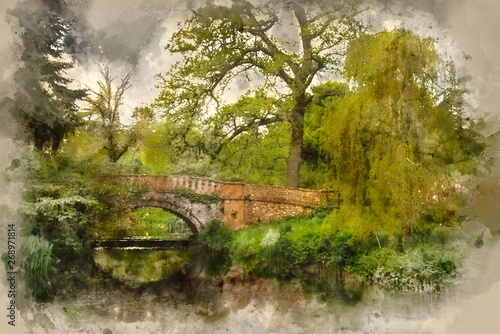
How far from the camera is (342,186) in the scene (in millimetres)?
6426

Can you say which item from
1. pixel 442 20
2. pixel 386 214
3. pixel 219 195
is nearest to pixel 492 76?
pixel 442 20

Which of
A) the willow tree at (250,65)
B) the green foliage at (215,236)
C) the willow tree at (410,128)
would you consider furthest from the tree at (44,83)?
the willow tree at (410,128)

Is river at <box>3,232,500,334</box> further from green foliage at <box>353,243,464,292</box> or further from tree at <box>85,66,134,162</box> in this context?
tree at <box>85,66,134,162</box>

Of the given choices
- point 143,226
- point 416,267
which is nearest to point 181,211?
point 143,226

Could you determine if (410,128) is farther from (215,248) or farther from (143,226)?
(143,226)

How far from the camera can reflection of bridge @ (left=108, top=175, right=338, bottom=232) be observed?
7211mm

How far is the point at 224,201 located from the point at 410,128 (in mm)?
3275

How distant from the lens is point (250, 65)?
24.1ft

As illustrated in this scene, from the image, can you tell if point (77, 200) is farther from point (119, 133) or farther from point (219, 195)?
point (219, 195)

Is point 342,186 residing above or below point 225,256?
above

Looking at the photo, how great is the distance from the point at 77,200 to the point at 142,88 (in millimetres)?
1851

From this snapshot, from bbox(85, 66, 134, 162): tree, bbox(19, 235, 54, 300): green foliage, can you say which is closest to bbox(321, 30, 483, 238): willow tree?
bbox(85, 66, 134, 162): tree

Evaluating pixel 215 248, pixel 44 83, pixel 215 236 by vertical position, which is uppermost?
pixel 44 83

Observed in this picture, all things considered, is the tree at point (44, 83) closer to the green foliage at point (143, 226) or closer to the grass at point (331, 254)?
the green foliage at point (143, 226)
